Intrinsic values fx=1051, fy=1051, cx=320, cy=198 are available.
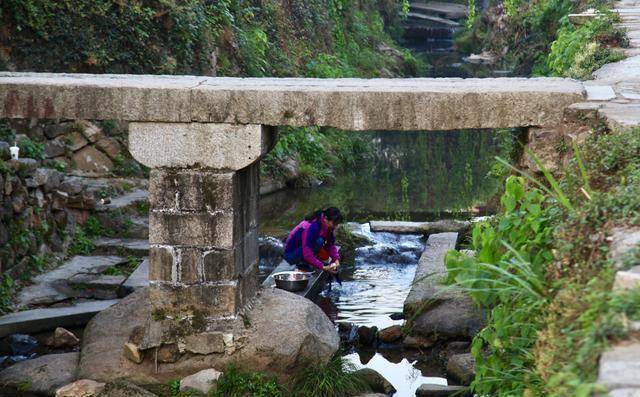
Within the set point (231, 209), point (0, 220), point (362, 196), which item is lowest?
point (362, 196)

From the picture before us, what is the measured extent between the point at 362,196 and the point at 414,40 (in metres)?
21.7

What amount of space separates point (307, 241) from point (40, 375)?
3641 millimetres

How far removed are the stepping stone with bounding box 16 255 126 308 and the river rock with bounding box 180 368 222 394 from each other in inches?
108

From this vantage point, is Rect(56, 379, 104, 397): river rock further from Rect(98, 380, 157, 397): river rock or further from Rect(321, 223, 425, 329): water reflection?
Rect(321, 223, 425, 329): water reflection

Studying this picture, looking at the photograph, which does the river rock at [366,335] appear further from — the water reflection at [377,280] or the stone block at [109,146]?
the stone block at [109,146]

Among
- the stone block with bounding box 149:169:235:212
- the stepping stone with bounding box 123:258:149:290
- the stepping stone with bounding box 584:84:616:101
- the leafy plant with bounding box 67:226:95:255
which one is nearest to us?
the stepping stone with bounding box 584:84:616:101

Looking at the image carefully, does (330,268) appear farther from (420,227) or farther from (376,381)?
(420,227)

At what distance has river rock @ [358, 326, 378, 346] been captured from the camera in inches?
362

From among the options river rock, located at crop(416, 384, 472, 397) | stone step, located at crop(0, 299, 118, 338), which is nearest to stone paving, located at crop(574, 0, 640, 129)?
river rock, located at crop(416, 384, 472, 397)

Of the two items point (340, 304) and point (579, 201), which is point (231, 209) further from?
point (340, 304)

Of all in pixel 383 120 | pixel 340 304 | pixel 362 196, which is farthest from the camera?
pixel 362 196

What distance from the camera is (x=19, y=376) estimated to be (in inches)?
295

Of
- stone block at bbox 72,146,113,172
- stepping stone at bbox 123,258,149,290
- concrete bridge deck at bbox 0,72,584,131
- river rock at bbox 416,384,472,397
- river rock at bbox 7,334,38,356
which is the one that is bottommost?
river rock at bbox 416,384,472,397

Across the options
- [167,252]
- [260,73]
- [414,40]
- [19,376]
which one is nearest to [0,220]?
[19,376]
